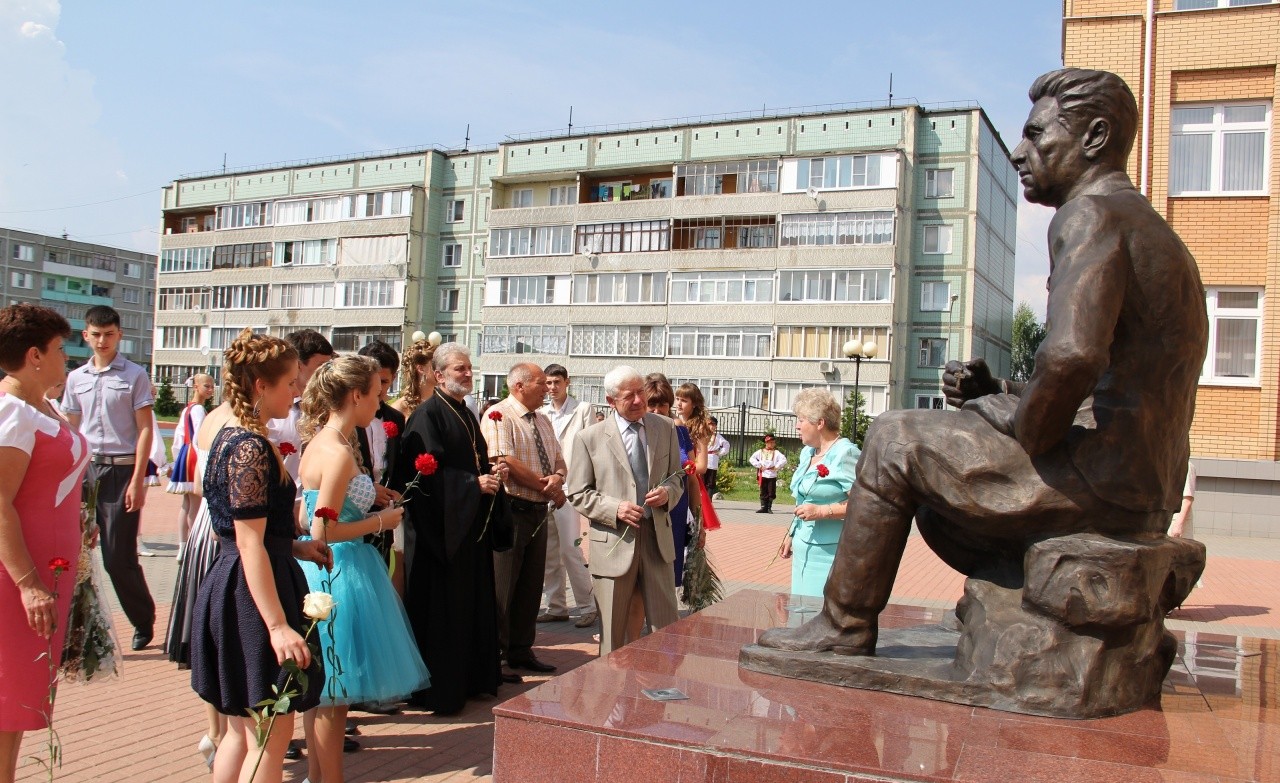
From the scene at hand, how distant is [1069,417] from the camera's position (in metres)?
3.25

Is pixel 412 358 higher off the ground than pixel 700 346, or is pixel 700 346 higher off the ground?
pixel 700 346

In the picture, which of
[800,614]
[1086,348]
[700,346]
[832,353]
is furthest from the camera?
[700,346]

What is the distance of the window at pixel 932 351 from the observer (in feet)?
150

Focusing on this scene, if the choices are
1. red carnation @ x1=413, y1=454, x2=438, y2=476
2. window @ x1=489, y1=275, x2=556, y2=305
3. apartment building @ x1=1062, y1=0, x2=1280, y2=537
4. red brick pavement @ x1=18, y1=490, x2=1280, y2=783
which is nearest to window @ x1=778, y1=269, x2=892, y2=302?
window @ x1=489, y1=275, x2=556, y2=305

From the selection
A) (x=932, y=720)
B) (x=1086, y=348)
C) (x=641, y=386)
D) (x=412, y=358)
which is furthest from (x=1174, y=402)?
(x=412, y=358)

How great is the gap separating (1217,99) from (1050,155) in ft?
62.8

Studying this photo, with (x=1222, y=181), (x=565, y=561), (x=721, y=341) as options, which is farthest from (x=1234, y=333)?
(x=721, y=341)

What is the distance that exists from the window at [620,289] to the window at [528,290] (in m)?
1.75

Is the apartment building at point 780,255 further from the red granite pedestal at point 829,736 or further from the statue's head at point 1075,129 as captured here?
the red granite pedestal at point 829,736

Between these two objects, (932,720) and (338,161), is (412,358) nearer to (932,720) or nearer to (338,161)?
(932,720)

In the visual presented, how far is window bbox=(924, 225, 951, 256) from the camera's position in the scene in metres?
45.3

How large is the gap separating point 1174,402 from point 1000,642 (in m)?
1.03

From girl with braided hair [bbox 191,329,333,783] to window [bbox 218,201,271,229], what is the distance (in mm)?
65540

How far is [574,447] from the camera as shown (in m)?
5.98
